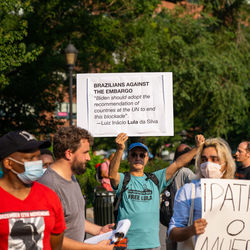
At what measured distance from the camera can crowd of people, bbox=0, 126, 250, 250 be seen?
3.08m

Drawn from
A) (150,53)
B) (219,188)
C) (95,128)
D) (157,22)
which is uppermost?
(157,22)

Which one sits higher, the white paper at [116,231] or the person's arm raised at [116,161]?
the person's arm raised at [116,161]

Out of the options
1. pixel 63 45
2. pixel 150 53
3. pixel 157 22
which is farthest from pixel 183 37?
pixel 63 45

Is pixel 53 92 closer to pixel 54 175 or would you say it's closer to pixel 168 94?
pixel 168 94

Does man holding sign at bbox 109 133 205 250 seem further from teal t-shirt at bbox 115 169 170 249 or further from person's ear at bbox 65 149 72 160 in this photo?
person's ear at bbox 65 149 72 160

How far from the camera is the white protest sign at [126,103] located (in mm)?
5821

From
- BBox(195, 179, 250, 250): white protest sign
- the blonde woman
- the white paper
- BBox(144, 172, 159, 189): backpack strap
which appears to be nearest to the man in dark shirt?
BBox(144, 172, 159, 189): backpack strap

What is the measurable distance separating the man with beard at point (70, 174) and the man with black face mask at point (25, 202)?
0.53 meters

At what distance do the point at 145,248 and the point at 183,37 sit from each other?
18.6m

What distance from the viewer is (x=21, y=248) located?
9.95 ft

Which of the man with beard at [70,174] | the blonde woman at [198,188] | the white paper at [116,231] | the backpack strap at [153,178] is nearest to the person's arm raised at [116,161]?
the backpack strap at [153,178]

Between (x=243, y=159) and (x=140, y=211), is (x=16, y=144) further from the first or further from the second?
(x=243, y=159)

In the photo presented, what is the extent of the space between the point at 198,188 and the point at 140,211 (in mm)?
1530

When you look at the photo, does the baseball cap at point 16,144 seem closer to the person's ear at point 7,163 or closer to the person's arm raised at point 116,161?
the person's ear at point 7,163
